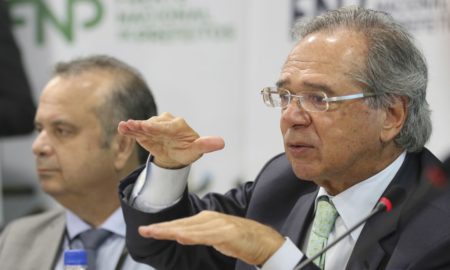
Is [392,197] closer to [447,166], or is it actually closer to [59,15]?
[447,166]

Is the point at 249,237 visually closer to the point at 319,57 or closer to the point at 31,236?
the point at 319,57

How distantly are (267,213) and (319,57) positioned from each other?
1.71ft

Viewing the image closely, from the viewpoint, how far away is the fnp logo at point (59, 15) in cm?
465

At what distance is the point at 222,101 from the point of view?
14.4ft

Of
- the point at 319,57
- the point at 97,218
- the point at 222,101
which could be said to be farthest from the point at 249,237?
the point at 222,101

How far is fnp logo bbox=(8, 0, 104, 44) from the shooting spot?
4.65 meters

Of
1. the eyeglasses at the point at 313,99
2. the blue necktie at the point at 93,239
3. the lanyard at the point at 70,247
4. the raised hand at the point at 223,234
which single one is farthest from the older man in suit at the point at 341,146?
the blue necktie at the point at 93,239

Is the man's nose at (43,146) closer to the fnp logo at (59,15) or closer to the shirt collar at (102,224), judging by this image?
the shirt collar at (102,224)

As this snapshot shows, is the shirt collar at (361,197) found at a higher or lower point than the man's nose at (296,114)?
lower

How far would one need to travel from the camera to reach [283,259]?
2.09 meters

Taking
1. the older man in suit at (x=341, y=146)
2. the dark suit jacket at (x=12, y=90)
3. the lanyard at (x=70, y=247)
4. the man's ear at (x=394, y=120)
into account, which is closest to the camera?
the older man in suit at (x=341, y=146)

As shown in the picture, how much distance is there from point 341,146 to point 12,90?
2683 millimetres

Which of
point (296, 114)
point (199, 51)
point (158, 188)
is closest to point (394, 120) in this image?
point (296, 114)

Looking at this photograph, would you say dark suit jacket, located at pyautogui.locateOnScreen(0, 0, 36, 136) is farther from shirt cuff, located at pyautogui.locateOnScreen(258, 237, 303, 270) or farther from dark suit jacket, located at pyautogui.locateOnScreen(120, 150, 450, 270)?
shirt cuff, located at pyautogui.locateOnScreen(258, 237, 303, 270)
